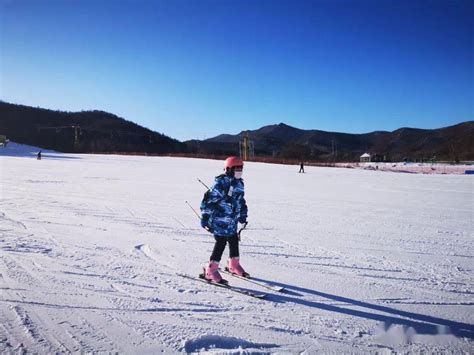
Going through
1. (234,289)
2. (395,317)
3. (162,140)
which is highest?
(162,140)

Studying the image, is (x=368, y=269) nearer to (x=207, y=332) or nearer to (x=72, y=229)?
(x=207, y=332)

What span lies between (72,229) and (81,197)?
5.13m

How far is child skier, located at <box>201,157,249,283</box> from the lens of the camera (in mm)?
4414

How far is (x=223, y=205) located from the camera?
447cm

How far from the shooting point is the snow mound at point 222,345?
3.02 metres

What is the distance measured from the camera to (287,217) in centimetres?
960

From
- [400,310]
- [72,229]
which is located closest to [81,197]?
[72,229]

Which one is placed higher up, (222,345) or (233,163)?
(233,163)

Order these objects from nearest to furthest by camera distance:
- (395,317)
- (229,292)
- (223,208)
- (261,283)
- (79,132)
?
(395,317)
(229,292)
(223,208)
(261,283)
(79,132)

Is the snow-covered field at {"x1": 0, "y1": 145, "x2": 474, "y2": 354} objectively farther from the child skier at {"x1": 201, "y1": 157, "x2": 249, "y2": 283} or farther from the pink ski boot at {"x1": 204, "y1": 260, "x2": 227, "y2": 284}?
the child skier at {"x1": 201, "y1": 157, "x2": 249, "y2": 283}

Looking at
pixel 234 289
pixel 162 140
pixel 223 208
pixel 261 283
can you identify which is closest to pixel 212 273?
pixel 234 289

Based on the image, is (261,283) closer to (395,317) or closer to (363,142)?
(395,317)

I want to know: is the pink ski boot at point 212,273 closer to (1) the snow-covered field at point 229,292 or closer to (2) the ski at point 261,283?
(1) the snow-covered field at point 229,292

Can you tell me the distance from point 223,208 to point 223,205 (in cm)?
4
